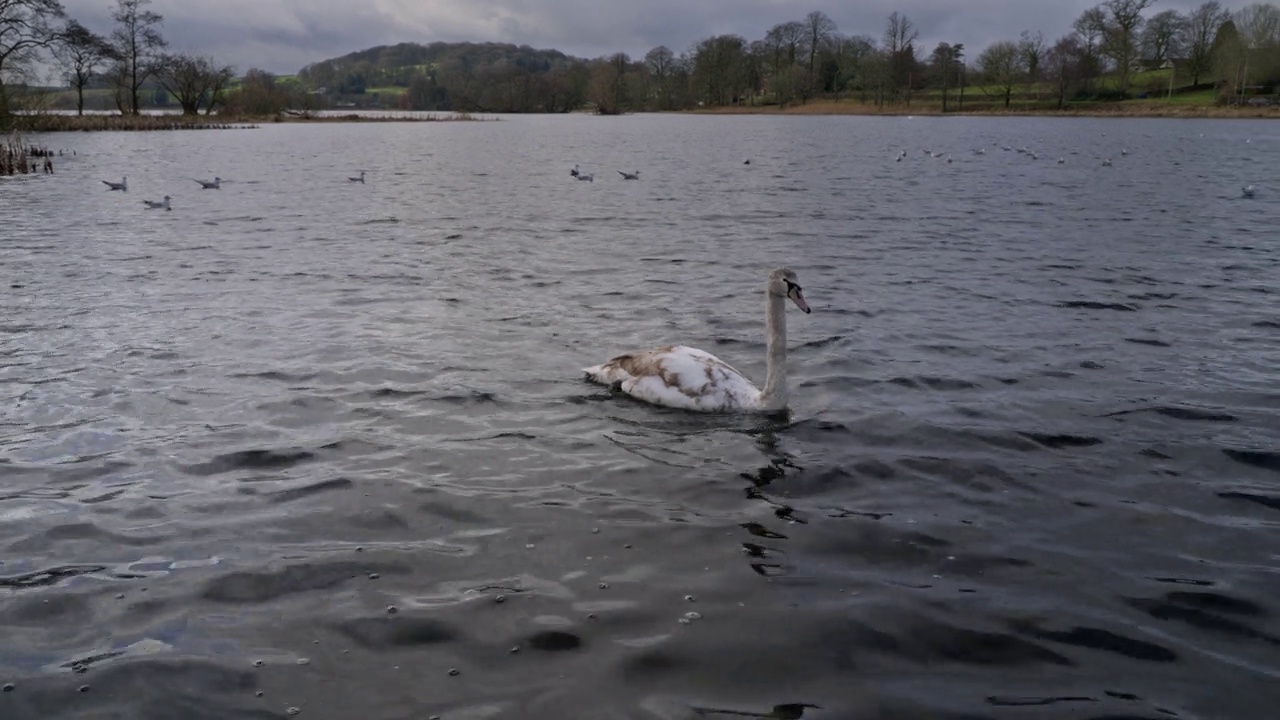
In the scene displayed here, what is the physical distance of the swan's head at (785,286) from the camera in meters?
9.38

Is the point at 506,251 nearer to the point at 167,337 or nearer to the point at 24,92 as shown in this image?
the point at 167,337

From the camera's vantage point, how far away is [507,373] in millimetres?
10672

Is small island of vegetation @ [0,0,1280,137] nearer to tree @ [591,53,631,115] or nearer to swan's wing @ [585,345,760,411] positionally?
tree @ [591,53,631,115]

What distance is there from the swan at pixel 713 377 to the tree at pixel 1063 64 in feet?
397

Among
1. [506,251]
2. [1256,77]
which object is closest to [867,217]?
[506,251]

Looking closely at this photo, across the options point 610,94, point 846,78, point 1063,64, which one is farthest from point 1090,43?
point 610,94

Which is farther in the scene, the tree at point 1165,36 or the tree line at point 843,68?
the tree at point 1165,36

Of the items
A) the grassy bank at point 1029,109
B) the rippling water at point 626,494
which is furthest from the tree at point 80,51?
the grassy bank at point 1029,109

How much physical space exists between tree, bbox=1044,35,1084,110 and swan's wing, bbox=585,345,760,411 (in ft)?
398

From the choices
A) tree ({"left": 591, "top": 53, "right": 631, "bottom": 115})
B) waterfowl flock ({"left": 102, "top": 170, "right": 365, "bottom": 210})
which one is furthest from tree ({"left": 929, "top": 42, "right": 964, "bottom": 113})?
waterfowl flock ({"left": 102, "top": 170, "right": 365, "bottom": 210})

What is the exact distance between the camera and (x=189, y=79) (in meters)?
99.0

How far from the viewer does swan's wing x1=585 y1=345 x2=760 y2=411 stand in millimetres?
9227

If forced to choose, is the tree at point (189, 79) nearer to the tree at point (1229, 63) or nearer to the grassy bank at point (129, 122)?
the grassy bank at point (129, 122)

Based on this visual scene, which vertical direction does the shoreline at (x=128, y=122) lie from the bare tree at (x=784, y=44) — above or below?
below
